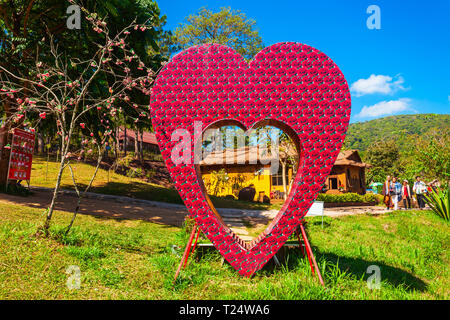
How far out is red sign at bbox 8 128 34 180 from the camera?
29.6 ft

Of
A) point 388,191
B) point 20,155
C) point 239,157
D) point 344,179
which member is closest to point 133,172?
point 20,155

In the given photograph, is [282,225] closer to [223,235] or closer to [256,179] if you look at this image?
[223,235]

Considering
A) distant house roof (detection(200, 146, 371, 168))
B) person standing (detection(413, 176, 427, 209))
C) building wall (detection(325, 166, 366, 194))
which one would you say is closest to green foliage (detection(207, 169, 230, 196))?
distant house roof (detection(200, 146, 371, 168))

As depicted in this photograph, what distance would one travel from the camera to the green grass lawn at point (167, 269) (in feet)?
11.6

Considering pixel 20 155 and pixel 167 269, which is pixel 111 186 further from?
pixel 167 269

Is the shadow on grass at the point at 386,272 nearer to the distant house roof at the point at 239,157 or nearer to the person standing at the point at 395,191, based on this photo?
the person standing at the point at 395,191

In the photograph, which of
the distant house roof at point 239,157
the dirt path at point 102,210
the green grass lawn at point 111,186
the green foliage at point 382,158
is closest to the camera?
the dirt path at point 102,210

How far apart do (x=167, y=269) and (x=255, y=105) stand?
2.78 metres

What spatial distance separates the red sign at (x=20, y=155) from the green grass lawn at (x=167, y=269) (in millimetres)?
2793

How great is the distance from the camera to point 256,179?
1916 cm

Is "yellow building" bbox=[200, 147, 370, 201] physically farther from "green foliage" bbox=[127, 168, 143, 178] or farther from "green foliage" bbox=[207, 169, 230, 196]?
"green foliage" bbox=[127, 168, 143, 178]

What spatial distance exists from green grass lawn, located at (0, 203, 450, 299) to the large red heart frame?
1.76 ft

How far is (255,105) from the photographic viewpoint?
12.8 feet

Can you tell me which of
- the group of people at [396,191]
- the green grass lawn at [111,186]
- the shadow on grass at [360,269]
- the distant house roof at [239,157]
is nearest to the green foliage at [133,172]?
the green grass lawn at [111,186]
